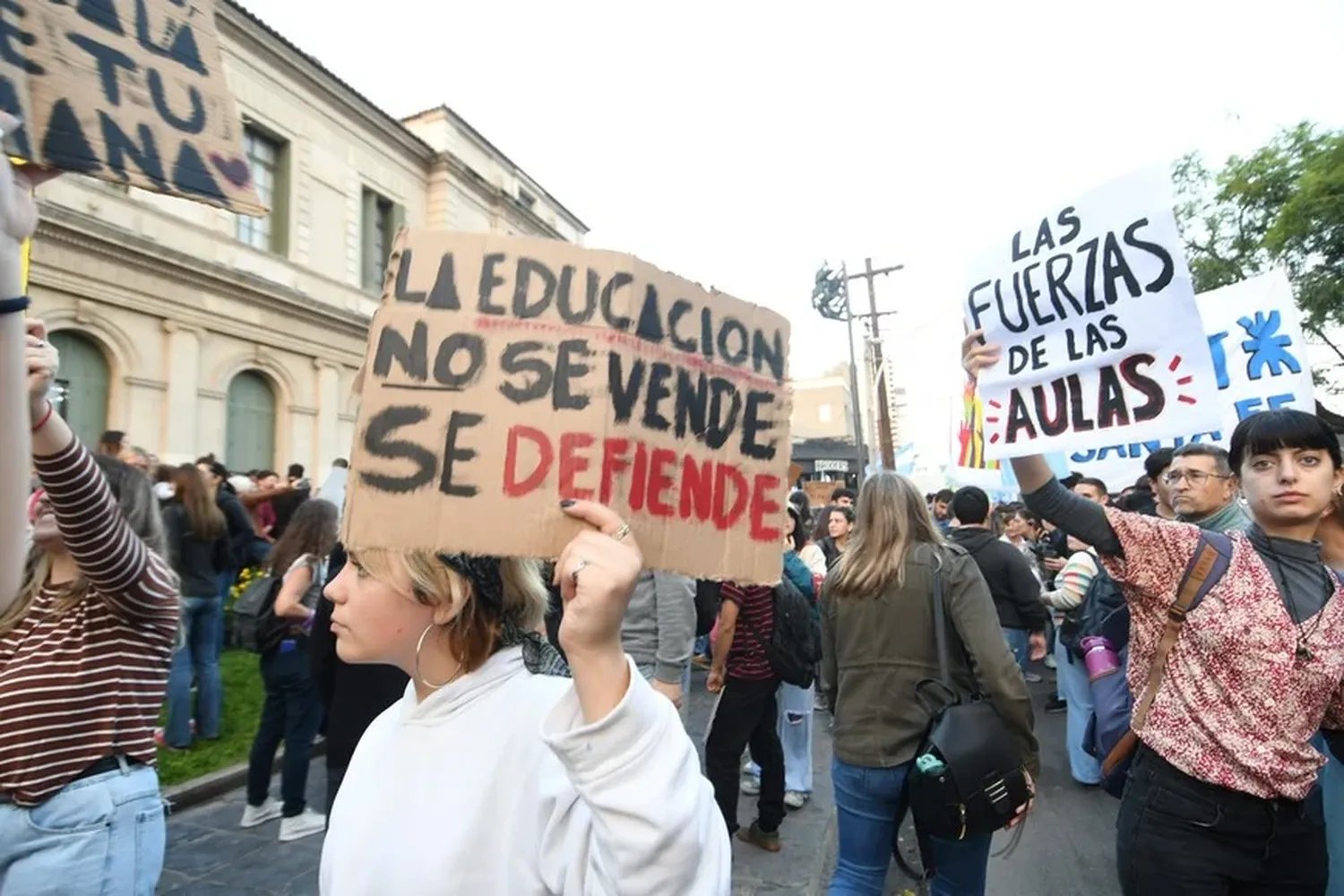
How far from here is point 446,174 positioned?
22.0 metres

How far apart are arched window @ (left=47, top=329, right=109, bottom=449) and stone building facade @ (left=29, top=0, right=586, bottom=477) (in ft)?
0.09

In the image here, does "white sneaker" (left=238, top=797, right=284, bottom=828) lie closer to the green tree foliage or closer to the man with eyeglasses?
→ the man with eyeglasses

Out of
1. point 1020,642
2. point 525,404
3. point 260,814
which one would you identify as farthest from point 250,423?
point 525,404

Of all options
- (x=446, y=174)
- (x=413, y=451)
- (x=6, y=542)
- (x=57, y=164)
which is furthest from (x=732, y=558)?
(x=446, y=174)

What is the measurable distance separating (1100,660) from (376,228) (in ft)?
67.3

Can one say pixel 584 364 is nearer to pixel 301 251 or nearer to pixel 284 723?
pixel 284 723

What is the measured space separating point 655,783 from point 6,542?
140 cm

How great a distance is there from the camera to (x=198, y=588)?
5.97 m

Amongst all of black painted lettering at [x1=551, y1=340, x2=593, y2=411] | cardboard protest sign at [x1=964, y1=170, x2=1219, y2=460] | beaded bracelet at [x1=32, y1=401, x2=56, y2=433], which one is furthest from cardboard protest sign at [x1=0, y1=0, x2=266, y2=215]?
cardboard protest sign at [x1=964, y1=170, x2=1219, y2=460]

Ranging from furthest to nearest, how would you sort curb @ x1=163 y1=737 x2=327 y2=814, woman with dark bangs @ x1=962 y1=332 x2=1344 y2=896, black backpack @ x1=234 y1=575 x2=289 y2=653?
curb @ x1=163 y1=737 x2=327 y2=814
black backpack @ x1=234 y1=575 x2=289 y2=653
woman with dark bangs @ x1=962 y1=332 x2=1344 y2=896

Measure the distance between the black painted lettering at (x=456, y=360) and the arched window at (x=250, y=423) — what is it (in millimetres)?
16269

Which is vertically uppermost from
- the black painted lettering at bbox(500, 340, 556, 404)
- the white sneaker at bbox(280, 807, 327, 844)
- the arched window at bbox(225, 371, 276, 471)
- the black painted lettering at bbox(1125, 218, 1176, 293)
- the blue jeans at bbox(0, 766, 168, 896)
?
the arched window at bbox(225, 371, 276, 471)

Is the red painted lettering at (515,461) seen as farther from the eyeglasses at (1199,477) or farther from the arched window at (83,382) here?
the arched window at (83,382)

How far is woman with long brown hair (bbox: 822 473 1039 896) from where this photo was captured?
2.92 meters
